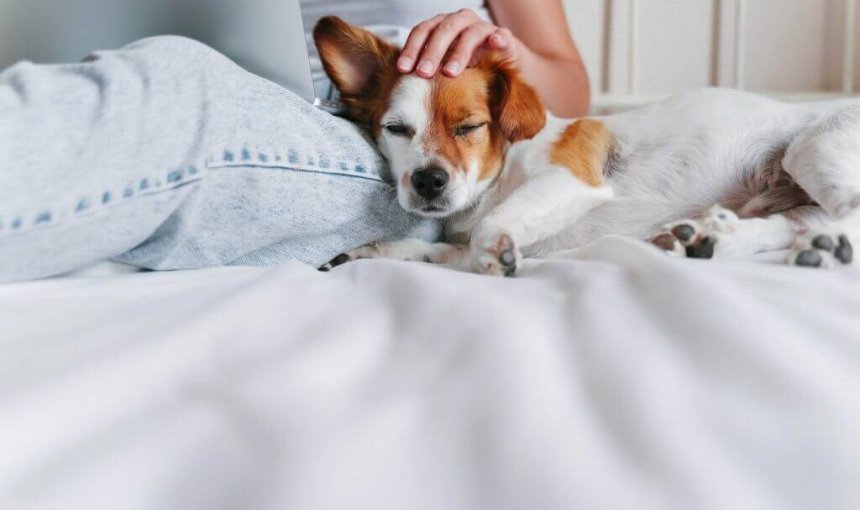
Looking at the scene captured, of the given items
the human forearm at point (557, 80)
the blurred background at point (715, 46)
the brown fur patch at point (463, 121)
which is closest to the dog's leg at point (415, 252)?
the brown fur patch at point (463, 121)

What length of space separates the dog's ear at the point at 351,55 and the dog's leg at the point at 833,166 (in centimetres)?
65

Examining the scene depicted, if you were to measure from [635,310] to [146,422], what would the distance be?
14.1 inches

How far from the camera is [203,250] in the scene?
0.92m

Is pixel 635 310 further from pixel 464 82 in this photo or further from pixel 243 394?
pixel 464 82

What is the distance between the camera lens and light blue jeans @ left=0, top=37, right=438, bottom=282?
75 centimetres

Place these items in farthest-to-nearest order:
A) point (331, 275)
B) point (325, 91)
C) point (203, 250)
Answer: point (325, 91)
point (203, 250)
point (331, 275)

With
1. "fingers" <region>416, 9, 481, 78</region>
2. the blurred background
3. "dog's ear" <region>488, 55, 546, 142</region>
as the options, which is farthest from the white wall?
"fingers" <region>416, 9, 481, 78</region>

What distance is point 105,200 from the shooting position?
0.77 m

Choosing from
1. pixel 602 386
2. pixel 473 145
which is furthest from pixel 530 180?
pixel 602 386

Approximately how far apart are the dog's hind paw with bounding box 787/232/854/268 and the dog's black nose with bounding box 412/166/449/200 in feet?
1.60

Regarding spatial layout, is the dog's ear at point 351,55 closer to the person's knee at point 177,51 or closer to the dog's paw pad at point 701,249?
the person's knee at point 177,51

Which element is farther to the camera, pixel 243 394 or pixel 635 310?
pixel 635 310

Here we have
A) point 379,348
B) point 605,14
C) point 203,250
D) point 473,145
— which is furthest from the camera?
point 605,14

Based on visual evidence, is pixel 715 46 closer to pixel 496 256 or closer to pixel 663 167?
pixel 663 167
